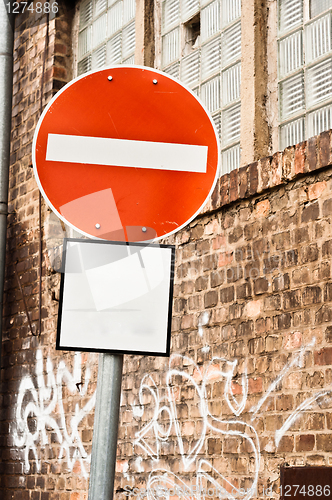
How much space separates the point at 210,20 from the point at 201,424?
8.47ft

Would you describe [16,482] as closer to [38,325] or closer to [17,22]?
[38,325]

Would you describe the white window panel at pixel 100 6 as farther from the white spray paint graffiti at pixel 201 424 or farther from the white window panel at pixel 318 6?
the white spray paint graffiti at pixel 201 424

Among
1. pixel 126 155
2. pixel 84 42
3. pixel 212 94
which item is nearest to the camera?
pixel 126 155

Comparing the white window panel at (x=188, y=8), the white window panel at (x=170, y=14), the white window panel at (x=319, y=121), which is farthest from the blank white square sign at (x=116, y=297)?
the white window panel at (x=170, y=14)

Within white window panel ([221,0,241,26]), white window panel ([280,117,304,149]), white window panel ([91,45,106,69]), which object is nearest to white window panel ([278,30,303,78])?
white window panel ([280,117,304,149])

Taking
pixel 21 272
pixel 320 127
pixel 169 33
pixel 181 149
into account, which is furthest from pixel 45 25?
pixel 181 149

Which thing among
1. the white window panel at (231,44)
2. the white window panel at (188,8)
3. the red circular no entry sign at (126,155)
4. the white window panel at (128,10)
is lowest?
the red circular no entry sign at (126,155)

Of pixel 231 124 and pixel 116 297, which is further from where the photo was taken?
pixel 231 124

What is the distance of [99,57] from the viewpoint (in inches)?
235

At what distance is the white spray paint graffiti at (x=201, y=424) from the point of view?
3.64 meters

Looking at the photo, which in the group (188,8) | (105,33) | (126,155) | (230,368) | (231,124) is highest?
(105,33)

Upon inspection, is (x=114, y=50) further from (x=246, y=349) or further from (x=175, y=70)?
(x=246, y=349)

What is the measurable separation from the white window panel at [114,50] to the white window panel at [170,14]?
58 cm

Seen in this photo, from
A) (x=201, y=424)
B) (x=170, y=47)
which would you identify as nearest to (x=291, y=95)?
(x=170, y=47)
